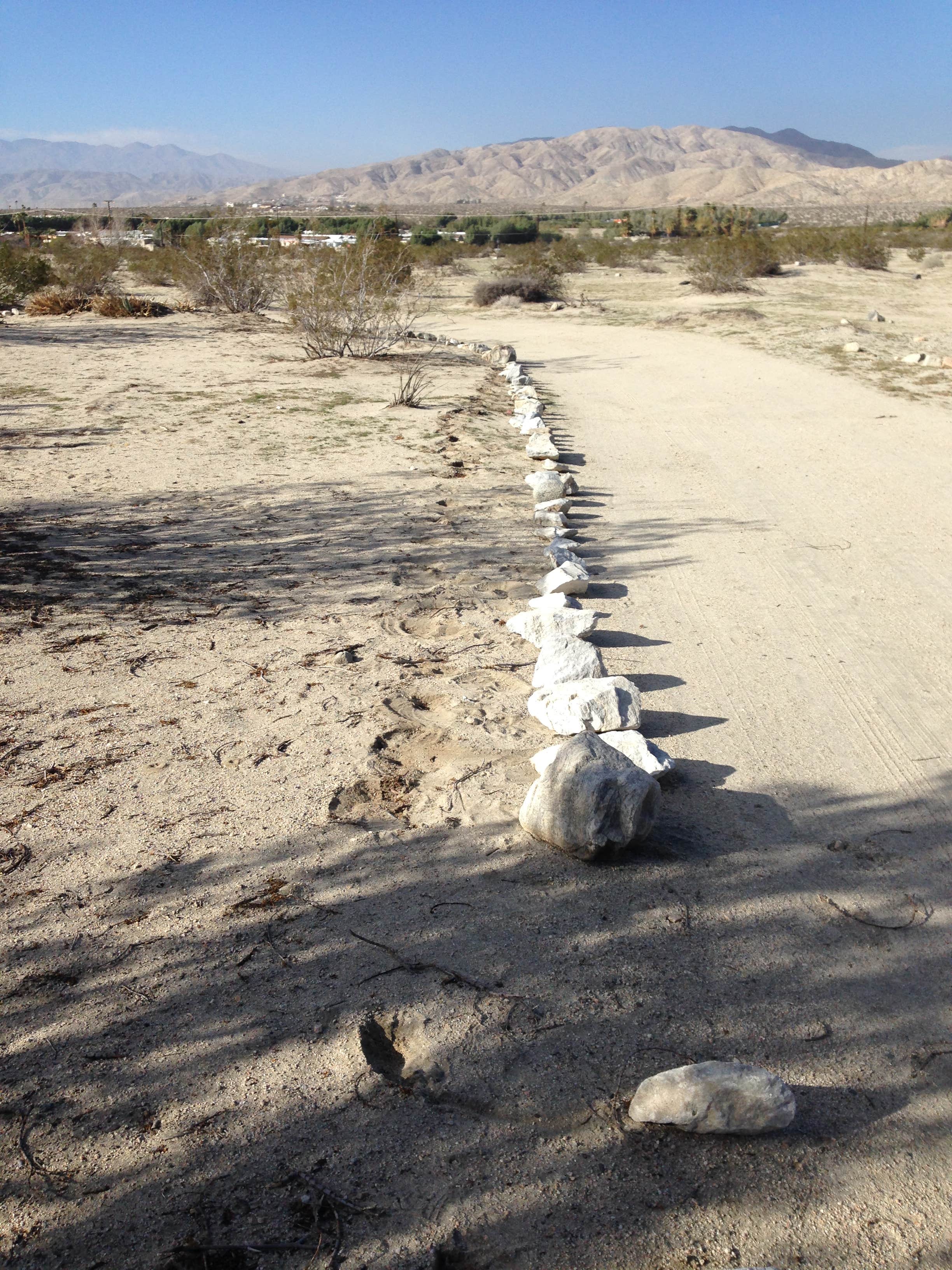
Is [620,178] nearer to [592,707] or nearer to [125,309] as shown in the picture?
[125,309]

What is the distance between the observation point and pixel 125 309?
16578 mm

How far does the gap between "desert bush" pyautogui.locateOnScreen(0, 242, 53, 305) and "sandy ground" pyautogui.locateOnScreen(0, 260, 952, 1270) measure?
39.6 feet

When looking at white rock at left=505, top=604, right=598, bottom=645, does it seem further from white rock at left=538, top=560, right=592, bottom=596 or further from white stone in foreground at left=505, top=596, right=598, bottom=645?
white rock at left=538, top=560, right=592, bottom=596

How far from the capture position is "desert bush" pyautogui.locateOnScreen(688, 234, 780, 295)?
20.7 metres

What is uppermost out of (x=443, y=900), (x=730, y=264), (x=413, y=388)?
(x=730, y=264)

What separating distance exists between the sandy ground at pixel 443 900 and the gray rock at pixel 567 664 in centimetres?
13

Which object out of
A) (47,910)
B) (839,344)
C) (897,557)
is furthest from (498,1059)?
(839,344)

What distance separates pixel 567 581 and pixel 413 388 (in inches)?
237

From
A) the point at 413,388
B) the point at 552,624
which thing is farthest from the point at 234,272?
the point at 552,624

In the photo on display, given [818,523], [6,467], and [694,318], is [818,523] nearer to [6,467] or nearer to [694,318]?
[6,467]

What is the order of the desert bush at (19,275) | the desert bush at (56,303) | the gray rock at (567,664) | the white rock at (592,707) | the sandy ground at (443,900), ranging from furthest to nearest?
1. the desert bush at (56,303)
2. the desert bush at (19,275)
3. the gray rock at (567,664)
4. the white rock at (592,707)
5. the sandy ground at (443,900)

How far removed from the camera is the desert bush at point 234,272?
54.0 ft

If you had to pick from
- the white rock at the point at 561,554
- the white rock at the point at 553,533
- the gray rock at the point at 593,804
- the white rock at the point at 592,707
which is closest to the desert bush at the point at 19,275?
the white rock at the point at 553,533

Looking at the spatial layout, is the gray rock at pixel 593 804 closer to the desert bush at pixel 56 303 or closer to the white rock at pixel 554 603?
the white rock at pixel 554 603
